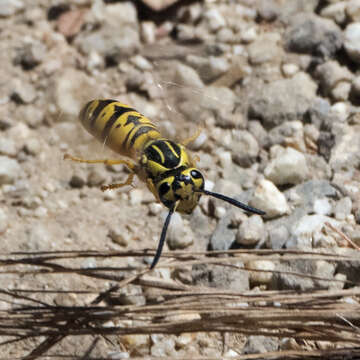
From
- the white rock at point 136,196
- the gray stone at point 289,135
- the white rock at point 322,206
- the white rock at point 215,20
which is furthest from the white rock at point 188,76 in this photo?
the white rock at point 322,206

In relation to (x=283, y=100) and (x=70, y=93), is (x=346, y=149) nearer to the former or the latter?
(x=283, y=100)

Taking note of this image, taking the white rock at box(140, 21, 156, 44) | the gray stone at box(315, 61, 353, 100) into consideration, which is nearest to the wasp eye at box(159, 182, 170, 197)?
the gray stone at box(315, 61, 353, 100)

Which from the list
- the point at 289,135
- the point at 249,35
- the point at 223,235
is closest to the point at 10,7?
the point at 249,35

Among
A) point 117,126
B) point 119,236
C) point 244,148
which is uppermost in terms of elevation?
point 117,126

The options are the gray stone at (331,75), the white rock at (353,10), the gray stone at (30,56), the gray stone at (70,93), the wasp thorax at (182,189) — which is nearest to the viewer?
the wasp thorax at (182,189)

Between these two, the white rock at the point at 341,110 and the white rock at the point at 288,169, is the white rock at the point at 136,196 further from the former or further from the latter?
the white rock at the point at 341,110

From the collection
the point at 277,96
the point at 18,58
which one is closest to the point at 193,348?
the point at 277,96

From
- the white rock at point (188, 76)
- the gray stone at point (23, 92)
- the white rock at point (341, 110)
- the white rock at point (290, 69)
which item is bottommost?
the gray stone at point (23, 92)
